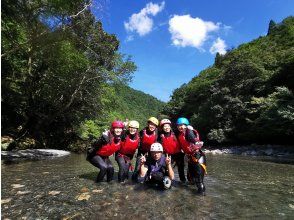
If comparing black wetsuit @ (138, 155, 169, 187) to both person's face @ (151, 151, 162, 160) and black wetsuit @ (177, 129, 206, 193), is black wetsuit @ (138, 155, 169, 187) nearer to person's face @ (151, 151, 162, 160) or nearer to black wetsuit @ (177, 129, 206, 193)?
person's face @ (151, 151, 162, 160)

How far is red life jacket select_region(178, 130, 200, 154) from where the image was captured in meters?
9.52

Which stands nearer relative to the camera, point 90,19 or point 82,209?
point 82,209

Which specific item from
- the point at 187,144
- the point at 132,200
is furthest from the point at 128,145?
the point at 132,200

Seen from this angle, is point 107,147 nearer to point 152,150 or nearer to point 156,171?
point 152,150

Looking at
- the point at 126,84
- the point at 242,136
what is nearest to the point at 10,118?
the point at 126,84

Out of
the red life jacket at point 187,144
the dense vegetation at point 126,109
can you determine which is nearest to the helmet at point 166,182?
the red life jacket at point 187,144

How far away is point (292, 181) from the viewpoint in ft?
42.3

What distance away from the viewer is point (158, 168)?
32.2ft

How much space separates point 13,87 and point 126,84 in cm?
1015

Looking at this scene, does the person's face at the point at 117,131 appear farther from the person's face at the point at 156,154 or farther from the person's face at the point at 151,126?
the person's face at the point at 156,154

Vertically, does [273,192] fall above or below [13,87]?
below

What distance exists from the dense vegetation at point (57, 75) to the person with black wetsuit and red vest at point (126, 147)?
7.40 metres

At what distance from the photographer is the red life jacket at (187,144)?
9.52 meters

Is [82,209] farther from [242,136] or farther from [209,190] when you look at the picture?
[242,136]
